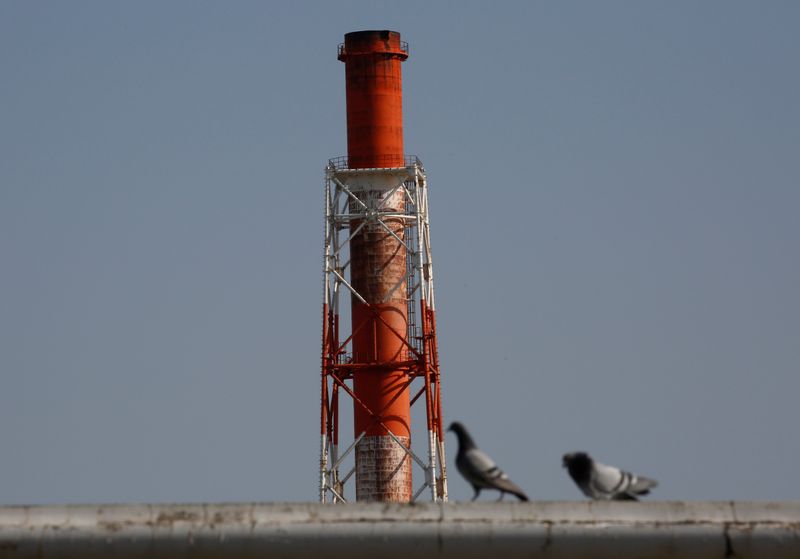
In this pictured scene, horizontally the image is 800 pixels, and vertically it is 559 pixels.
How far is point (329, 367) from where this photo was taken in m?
69.2

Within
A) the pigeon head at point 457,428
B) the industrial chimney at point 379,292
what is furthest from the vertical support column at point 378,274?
the pigeon head at point 457,428

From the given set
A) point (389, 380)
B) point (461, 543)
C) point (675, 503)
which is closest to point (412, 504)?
point (461, 543)

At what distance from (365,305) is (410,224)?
9.57ft

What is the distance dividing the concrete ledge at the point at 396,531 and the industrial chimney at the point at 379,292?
122 ft

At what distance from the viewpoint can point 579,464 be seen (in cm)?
3312

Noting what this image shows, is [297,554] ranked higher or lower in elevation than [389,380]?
lower

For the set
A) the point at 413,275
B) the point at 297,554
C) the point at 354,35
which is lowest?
the point at 297,554

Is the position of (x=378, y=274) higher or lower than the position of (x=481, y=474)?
higher

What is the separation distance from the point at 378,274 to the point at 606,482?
3756 cm

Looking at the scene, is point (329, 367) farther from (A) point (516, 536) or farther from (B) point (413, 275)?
(A) point (516, 536)

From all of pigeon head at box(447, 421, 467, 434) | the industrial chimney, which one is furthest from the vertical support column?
pigeon head at box(447, 421, 467, 434)

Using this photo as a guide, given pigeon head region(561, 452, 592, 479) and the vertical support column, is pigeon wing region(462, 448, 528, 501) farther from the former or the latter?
the vertical support column

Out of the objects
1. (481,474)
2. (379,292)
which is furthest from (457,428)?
(379,292)

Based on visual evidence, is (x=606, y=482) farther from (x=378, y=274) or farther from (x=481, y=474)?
(x=378, y=274)
